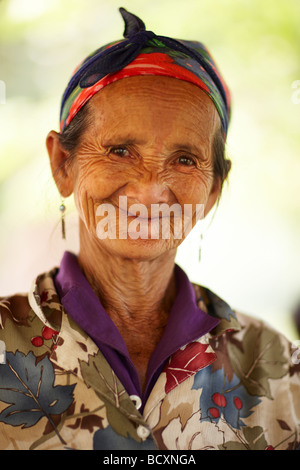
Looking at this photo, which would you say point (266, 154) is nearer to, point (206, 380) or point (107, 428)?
point (206, 380)

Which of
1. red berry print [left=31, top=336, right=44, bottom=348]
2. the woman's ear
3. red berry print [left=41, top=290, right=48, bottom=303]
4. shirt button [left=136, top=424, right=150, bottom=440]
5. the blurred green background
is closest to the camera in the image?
shirt button [left=136, top=424, right=150, bottom=440]

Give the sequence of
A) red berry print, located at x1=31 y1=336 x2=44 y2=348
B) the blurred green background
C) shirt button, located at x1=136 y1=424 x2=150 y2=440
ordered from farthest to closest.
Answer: the blurred green background, red berry print, located at x1=31 y1=336 x2=44 y2=348, shirt button, located at x1=136 y1=424 x2=150 y2=440

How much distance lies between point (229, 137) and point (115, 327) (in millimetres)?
1257

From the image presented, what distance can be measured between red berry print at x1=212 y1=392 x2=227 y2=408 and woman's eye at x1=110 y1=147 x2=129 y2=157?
87cm

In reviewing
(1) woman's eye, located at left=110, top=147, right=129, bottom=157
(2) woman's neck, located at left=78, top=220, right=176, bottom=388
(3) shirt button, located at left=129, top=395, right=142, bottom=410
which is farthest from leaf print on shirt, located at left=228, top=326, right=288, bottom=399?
(1) woman's eye, located at left=110, top=147, right=129, bottom=157

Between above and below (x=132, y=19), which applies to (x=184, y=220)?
below

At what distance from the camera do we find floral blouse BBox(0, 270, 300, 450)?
1.56 m

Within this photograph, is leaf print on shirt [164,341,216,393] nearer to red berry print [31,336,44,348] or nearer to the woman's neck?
the woman's neck

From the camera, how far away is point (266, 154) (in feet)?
8.93

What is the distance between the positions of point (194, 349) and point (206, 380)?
0.11 meters

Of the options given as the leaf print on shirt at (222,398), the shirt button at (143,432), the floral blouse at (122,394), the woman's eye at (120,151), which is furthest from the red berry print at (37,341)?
the woman's eye at (120,151)

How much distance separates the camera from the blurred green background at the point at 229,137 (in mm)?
2420

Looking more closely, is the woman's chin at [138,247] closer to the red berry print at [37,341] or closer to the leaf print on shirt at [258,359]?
the red berry print at [37,341]
